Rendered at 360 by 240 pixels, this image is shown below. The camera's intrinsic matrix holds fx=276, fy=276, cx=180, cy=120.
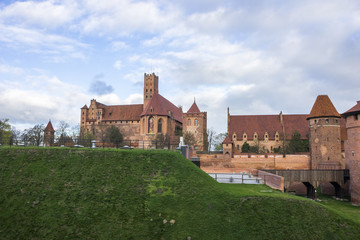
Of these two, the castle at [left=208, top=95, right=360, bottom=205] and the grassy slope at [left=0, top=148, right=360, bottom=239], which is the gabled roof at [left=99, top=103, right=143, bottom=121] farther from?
the grassy slope at [left=0, top=148, right=360, bottom=239]

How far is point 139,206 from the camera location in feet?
49.1

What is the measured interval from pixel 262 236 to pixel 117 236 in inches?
273

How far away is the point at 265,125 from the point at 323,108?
2110 centimetres

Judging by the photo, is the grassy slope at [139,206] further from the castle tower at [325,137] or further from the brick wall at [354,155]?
the castle tower at [325,137]

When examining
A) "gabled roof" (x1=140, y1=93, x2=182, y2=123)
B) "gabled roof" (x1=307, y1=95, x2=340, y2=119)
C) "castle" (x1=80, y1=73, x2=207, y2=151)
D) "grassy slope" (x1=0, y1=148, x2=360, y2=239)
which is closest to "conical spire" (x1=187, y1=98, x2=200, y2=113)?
"castle" (x1=80, y1=73, x2=207, y2=151)

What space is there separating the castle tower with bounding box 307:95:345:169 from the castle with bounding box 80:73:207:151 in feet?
67.5

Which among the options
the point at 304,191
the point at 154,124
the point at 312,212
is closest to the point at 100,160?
the point at 312,212

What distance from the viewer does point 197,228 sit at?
13.6 metres

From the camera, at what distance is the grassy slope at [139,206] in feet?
44.3

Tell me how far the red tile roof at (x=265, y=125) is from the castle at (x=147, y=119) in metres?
8.49

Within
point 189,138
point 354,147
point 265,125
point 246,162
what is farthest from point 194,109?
point 354,147

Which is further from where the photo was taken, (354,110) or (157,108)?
(157,108)

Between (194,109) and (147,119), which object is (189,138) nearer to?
(194,109)

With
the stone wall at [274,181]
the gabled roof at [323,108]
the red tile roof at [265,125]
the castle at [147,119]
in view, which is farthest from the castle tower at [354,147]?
the castle at [147,119]
